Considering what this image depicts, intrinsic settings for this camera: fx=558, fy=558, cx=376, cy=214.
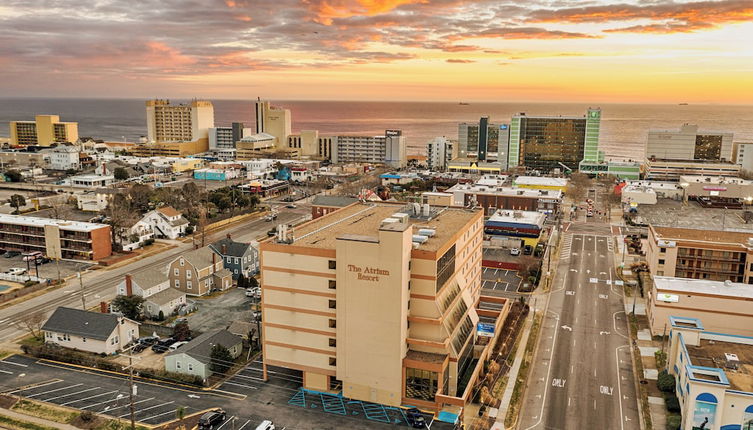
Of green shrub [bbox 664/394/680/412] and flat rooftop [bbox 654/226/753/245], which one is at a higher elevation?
flat rooftop [bbox 654/226/753/245]

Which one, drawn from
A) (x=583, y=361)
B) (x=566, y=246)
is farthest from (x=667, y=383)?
(x=566, y=246)

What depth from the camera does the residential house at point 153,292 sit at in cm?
5600

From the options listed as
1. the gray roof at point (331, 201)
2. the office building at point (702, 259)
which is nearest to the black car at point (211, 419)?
the gray roof at point (331, 201)

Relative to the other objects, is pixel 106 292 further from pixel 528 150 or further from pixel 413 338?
pixel 528 150

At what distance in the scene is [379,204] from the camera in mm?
61969

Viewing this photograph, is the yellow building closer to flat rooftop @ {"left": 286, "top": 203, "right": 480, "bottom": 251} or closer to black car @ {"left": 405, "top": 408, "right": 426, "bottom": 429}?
flat rooftop @ {"left": 286, "top": 203, "right": 480, "bottom": 251}

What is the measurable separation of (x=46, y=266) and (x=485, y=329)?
186 ft

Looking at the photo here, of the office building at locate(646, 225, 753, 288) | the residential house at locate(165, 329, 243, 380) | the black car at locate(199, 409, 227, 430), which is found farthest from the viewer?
the office building at locate(646, 225, 753, 288)

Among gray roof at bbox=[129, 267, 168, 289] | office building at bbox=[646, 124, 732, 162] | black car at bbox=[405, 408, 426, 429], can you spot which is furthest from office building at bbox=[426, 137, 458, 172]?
black car at bbox=[405, 408, 426, 429]

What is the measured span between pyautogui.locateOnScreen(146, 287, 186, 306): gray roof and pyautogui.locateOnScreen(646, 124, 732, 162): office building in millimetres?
149408

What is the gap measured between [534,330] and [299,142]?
148 metres

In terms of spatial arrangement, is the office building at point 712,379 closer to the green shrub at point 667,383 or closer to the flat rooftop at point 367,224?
the green shrub at point 667,383

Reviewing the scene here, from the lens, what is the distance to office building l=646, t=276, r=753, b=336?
161 feet

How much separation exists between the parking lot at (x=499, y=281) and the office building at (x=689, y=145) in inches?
4472
